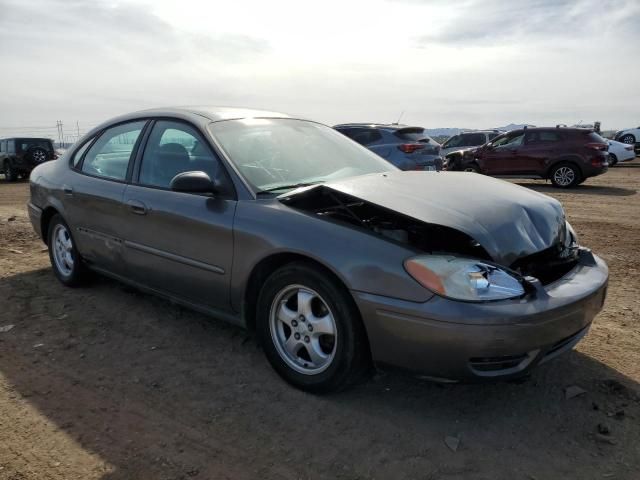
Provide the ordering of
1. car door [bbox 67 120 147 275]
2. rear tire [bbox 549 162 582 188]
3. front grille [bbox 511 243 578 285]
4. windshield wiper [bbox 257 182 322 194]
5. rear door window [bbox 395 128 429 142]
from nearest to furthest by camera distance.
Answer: front grille [bbox 511 243 578 285] → windshield wiper [bbox 257 182 322 194] → car door [bbox 67 120 147 275] → rear door window [bbox 395 128 429 142] → rear tire [bbox 549 162 582 188]

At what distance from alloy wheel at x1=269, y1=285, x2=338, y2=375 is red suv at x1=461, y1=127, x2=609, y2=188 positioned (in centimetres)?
1257

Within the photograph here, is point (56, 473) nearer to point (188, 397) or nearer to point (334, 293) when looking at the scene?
point (188, 397)

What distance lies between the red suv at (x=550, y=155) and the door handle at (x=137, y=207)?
492 inches

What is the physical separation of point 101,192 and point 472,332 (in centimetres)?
312

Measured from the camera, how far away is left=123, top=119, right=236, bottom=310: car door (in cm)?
330

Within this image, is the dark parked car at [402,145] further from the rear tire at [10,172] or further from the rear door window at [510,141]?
the rear tire at [10,172]

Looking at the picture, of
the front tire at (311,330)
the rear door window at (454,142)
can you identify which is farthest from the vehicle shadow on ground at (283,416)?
the rear door window at (454,142)

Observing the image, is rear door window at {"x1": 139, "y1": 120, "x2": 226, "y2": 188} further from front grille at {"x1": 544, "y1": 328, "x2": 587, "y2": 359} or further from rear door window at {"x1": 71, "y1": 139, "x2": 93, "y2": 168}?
front grille at {"x1": 544, "y1": 328, "x2": 587, "y2": 359}

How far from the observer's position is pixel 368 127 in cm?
1112

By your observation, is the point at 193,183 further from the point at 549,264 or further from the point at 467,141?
the point at 467,141

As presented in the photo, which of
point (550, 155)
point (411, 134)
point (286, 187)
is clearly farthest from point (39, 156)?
point (286, 187)

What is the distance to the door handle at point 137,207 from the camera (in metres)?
3.76

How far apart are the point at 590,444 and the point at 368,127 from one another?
363 inches

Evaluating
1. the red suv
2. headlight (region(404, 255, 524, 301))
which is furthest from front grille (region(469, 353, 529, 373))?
the red suv
